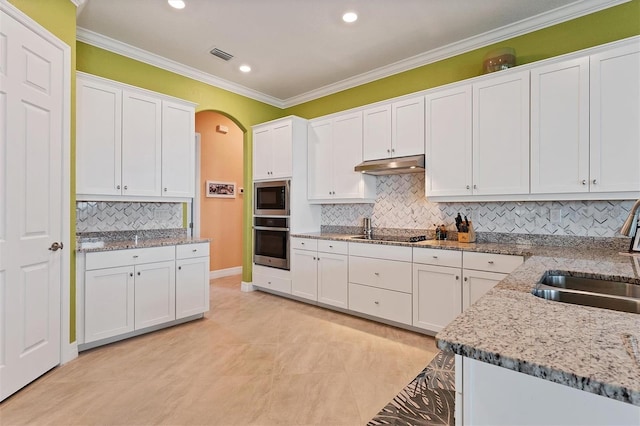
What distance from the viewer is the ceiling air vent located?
3.52 m

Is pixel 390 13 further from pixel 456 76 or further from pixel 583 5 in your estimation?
pixel 583 5

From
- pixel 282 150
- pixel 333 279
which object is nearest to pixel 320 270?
pixel 333 279

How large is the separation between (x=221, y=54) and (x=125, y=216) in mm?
2054

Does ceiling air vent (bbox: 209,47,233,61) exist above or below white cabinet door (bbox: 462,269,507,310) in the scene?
above

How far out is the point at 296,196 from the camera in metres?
4.30

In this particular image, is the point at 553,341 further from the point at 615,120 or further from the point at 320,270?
the point at 320,270

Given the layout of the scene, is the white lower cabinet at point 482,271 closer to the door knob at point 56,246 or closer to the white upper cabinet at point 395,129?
the white upper cabinet at point 395,129

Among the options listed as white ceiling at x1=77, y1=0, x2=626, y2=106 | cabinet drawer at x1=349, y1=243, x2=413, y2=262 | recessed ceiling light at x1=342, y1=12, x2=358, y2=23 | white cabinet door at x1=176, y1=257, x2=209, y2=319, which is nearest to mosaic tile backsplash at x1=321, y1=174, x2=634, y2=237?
cabinet drawer at x1=349, y1=243, x2=413, y2=262

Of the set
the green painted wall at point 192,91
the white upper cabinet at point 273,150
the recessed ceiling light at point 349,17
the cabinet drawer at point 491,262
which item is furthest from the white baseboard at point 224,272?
the recessed ceiling light at point 349,17

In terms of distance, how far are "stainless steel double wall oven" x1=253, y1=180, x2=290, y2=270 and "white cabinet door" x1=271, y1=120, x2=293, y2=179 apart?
0.14 m

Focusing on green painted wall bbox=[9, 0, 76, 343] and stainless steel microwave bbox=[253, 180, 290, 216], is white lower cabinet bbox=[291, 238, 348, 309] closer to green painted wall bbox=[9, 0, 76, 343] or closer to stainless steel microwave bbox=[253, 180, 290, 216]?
stainless steel microwave bbox=[253, 180, 290, 216]

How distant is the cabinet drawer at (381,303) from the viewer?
3.18 m

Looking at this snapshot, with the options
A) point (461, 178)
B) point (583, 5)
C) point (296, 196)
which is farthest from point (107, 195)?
point (583, 5)

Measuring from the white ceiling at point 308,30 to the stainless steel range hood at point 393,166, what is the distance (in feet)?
3.93
